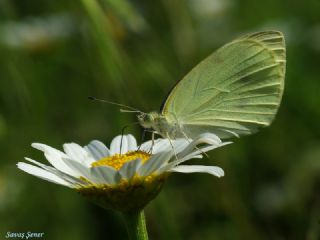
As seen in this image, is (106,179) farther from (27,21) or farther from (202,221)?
(27,21)

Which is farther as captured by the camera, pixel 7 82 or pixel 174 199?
pixel 174 199

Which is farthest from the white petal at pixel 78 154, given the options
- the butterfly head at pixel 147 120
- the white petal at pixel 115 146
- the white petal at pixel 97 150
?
the butterfly head at pixel 147 120

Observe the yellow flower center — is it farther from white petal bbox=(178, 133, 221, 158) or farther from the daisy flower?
white petal bbox=(178, 133, 221, 158)

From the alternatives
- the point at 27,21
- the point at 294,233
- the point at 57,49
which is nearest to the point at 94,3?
the point at 294,233

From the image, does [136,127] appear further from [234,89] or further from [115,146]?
[115,146]

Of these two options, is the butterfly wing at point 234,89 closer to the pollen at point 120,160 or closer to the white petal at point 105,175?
the pollen at point 120,160
